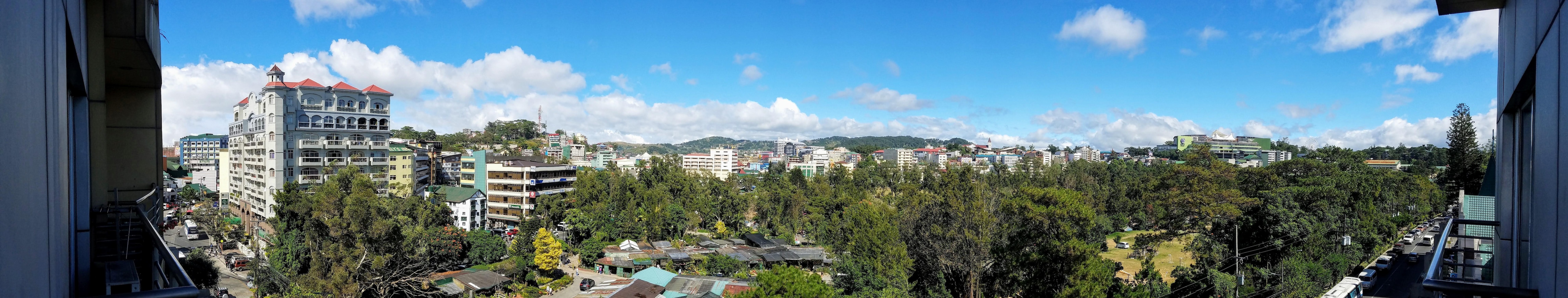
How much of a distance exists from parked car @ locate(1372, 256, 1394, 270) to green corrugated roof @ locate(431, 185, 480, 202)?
2899 centimetres

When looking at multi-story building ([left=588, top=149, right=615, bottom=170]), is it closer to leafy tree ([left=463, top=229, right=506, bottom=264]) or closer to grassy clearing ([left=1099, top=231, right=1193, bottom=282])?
leafy tree ([left=463, top=229, right=506, bottom=264])

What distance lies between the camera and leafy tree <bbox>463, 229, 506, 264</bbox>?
18.0 m

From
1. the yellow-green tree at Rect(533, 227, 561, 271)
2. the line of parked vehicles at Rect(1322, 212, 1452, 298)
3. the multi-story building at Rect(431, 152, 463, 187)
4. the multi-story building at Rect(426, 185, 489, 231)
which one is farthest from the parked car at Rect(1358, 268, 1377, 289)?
the multi-story building at Rect(431, 152, 463, 187)

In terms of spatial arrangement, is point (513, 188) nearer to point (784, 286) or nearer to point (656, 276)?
point (656, 276)

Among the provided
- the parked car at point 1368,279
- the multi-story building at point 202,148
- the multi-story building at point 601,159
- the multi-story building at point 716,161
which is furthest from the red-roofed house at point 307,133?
the multi-story building at point 716,161

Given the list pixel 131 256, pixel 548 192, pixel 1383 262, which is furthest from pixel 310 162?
pixel 1383 262

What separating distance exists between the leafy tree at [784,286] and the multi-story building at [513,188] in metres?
17.0

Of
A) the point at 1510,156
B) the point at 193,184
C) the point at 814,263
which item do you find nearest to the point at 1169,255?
the point at 814,263

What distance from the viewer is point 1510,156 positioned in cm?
392

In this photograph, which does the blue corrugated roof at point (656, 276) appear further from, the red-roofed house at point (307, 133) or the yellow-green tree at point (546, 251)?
the red-roofed house at point (307, 133)

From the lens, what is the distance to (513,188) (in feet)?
84.3

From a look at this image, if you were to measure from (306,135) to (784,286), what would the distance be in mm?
17887

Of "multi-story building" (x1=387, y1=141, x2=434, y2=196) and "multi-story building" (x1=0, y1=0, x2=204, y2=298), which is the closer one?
"multi-story building" (x1=0, y1=0, x2=204, y2=298)

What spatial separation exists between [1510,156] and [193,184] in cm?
4479
